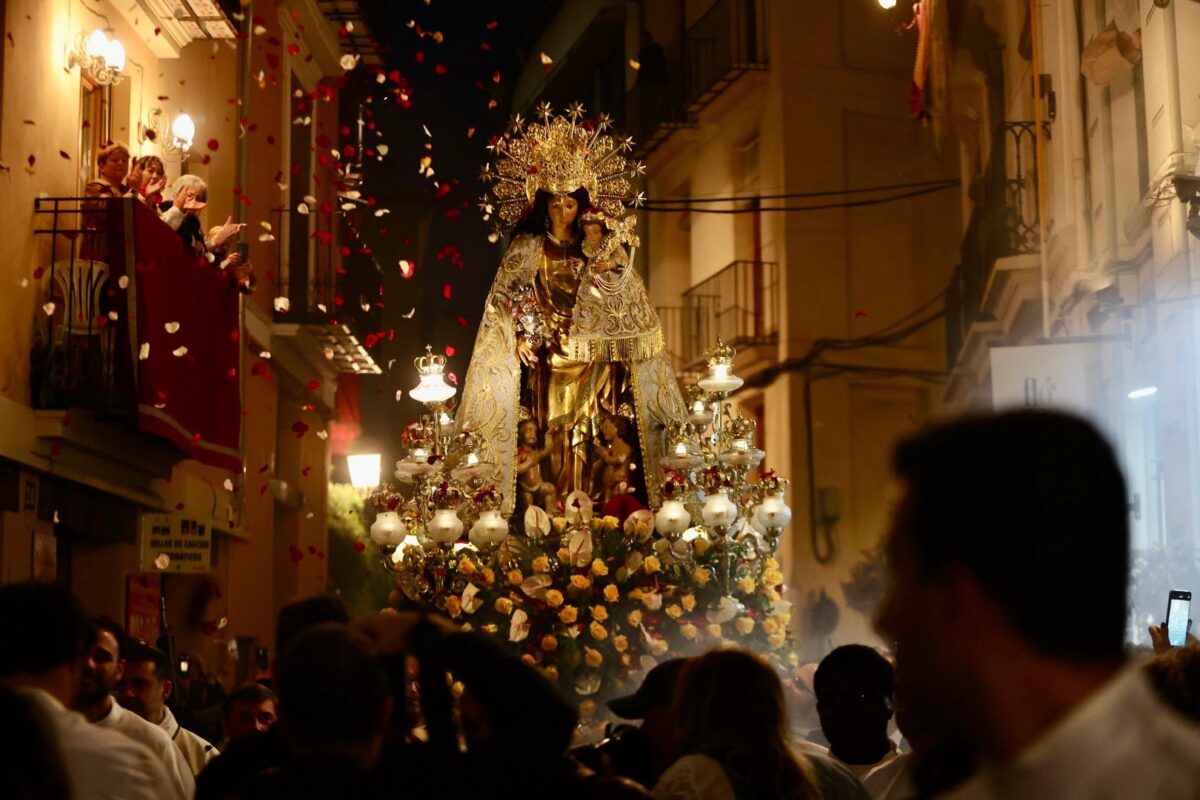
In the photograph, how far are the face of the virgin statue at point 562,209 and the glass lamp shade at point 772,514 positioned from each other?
2898 mm

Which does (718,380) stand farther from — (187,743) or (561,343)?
(187,743)

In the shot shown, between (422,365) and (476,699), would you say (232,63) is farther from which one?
(476,699)

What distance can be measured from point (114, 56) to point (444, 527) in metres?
5.12

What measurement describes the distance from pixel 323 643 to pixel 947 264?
2118cm

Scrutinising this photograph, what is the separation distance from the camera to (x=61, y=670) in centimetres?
392

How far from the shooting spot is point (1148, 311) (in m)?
12.4

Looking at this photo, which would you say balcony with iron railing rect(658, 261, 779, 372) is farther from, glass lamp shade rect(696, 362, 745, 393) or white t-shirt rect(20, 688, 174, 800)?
white t-shirt rect(20, 688, 174, 800)

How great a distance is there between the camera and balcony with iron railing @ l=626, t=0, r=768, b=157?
23.5m

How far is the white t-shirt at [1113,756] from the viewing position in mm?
1636

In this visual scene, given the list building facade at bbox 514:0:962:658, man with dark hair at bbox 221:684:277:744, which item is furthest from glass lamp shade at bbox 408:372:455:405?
building facade at bbox 514:0:962:658

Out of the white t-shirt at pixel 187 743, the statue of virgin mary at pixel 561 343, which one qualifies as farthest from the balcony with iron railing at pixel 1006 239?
the white t-shirt at pixel 187 743

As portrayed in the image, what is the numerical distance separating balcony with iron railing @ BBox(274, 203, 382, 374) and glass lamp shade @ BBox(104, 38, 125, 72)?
193 inches

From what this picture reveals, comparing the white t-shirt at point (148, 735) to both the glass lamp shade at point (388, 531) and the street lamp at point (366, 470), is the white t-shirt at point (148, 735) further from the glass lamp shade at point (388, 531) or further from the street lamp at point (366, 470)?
the street lamp at point (366, 470)

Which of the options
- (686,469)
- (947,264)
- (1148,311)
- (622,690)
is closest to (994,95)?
(947,264)
